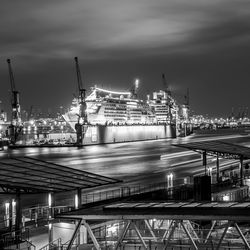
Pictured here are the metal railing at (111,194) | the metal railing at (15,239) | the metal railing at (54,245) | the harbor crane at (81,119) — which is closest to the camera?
the metal railing at (54,245)

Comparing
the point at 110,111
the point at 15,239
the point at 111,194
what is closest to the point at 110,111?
the point at 110,111

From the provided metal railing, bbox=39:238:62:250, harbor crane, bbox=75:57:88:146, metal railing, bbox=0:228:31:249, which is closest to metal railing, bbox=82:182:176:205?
metal railing, bbox=0:228:31:249

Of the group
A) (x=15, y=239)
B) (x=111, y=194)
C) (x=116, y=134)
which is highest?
(x=15, y=239)

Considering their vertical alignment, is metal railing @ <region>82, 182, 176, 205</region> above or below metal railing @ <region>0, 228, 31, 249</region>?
below

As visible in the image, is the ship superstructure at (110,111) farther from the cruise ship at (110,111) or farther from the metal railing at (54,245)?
the metal railing at (54,245)

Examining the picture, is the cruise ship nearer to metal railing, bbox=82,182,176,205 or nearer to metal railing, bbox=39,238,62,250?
metal railing, bbox=82,182,176,205

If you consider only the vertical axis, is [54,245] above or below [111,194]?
above

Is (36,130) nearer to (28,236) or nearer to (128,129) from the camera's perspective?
(128,129)

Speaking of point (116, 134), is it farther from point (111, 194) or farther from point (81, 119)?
point (111, 194)

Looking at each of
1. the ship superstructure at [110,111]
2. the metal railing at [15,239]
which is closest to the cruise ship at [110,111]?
the ship superstructure at [110,111]

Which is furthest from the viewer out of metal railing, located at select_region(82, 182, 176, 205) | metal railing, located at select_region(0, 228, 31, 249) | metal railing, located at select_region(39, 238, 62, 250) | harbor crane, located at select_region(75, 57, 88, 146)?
harbor crane, located at select_region(75, 57, 88, 146)

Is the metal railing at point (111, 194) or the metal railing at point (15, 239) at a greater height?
the metal railing at point (15, 239)

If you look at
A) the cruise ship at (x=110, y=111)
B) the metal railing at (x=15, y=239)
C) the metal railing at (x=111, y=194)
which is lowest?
the metal railing at (x=111, y=194)

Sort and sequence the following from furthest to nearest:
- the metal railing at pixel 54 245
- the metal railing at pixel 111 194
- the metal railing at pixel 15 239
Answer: the metal railing at pixel 111 194 < the metal railing at pixel 15 239 < the metal railing at pixel 54 245
